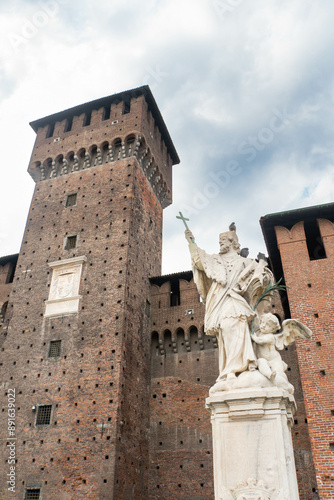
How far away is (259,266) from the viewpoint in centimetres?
466

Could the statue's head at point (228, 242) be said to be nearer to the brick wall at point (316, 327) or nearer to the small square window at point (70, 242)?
the brick wall at point (316, 327)

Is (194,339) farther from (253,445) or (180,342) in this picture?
(253,445)

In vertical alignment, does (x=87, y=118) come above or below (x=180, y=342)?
above

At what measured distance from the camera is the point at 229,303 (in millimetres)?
4508

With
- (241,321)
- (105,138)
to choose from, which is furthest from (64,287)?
(241,321)

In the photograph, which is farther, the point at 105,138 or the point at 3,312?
the point at 105,138

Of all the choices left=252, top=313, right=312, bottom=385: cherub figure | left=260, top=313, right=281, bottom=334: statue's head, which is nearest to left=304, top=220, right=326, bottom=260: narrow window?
left=252, top=313, right=312, bottom=385: cherub figure

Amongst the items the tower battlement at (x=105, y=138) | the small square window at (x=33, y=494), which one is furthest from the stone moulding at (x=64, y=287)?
the small square window at (x=33, y=494)

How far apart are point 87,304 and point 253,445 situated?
42.1ft

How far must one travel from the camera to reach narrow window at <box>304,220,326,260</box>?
47.6ft

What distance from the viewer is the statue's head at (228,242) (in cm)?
509

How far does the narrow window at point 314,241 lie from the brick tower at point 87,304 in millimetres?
6614

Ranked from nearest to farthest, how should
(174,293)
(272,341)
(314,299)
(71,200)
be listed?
(272,341) < (314,299) < (174,293) < (71,200)

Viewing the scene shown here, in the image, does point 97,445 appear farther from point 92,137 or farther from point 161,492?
point 92,137
